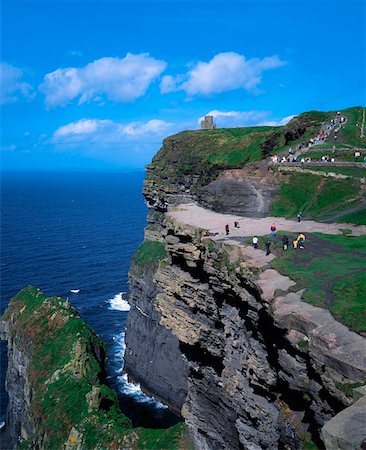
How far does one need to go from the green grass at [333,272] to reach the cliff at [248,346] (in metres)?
0.65

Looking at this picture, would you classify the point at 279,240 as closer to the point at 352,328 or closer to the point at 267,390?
the point at 267,390

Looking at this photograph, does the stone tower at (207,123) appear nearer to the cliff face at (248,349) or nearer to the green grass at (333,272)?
the cliff face at (248,349)

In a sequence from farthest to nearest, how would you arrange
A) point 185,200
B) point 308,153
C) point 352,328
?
point 185,200
point 308,153
point 352,328

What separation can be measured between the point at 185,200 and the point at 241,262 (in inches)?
1537

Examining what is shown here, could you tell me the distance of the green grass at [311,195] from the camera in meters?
40.0

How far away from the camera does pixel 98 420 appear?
36.2 m

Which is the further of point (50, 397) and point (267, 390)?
point (50, 397)

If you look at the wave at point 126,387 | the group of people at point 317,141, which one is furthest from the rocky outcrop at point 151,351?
the group of people at point 317,141

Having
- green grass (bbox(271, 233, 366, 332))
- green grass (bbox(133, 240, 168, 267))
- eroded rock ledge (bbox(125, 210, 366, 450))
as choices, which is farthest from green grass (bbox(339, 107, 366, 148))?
eroded rock ledge (bbox(125, 210, 366, 450))

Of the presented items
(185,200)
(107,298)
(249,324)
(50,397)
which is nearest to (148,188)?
(185,200)

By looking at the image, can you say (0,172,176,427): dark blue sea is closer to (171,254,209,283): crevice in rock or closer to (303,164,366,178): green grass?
(171,254,209,283): crevice in rock

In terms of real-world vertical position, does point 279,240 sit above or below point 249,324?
above

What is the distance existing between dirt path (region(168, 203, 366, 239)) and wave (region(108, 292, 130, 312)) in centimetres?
4213

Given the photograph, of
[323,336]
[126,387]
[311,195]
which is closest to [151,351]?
[126,387]
